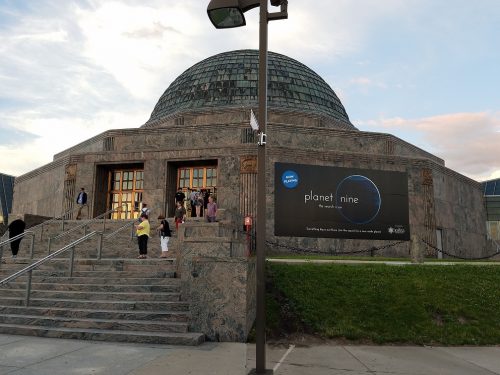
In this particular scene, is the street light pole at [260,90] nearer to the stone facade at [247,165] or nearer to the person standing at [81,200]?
the stone facade at [247,165]

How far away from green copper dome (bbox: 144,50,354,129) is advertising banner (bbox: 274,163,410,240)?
641cm

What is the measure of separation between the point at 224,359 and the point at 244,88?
17342mm

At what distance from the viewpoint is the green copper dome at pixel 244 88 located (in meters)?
19.8

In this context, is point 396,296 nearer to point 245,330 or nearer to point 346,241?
point 245,330

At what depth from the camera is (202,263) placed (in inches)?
214

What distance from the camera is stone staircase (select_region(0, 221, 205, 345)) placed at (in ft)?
17.0

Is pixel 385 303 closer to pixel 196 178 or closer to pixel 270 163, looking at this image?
pixel 270 163

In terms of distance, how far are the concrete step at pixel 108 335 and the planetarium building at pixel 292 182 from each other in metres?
5.35

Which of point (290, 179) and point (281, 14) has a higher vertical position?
point (281, 14)

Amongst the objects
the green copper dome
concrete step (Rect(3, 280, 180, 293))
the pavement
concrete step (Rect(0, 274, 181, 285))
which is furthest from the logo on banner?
the pavement

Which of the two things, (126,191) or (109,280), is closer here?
(109,280)

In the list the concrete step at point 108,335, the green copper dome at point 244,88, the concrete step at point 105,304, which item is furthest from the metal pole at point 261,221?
the green copper dome at point 244,88

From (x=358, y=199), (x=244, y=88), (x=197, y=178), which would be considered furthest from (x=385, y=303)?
(x=244, y=88)

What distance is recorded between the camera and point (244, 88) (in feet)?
66.4
